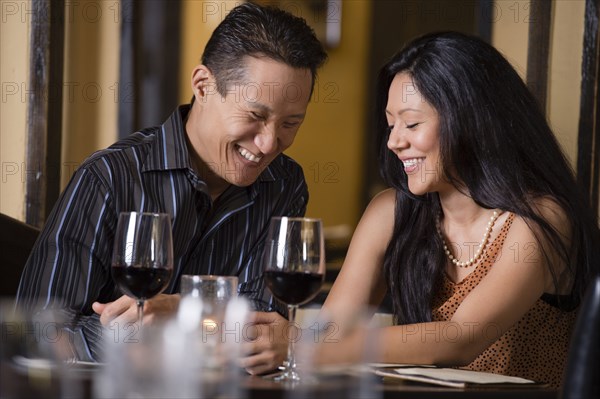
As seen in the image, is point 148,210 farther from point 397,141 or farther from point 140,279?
point 140,279

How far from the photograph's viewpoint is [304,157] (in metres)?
3.04

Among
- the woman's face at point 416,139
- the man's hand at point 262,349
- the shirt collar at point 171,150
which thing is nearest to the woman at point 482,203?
the woman's face at point 416,139

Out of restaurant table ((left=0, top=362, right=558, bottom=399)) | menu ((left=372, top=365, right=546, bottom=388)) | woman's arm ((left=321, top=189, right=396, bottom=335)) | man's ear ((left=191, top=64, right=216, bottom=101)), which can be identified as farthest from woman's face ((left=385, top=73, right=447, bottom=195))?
restaurant table ((left=0, top=362, right=558, bottom=399))

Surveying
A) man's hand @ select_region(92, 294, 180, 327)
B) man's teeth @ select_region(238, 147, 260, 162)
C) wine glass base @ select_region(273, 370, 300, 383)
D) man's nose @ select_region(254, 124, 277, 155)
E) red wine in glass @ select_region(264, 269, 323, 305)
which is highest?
man's nose @ select_region(254, 124, 277, 155)

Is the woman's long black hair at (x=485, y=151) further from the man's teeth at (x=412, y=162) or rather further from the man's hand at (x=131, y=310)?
the man's hand at (x=131, y=310)

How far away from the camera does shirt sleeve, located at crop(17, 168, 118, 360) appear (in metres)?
1.87

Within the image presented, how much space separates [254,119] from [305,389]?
135 centimetres

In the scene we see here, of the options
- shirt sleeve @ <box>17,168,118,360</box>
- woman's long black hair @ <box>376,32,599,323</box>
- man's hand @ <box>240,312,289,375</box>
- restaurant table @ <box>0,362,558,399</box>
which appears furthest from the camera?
woman's long black hair @ <box>376,32,599,323</box>

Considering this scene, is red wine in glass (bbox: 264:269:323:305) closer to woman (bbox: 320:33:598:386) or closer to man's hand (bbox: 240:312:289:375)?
man's hand (bbox: 240:312:289:375)

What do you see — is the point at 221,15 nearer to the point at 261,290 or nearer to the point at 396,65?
the point at 396,65

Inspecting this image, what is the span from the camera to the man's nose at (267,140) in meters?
1.98

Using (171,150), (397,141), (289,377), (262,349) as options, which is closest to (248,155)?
(171,150)

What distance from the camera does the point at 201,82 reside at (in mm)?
2127

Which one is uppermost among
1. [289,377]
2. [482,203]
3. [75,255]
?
[482,203]
